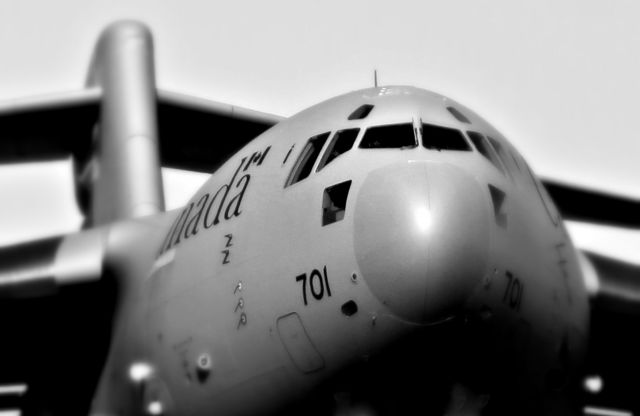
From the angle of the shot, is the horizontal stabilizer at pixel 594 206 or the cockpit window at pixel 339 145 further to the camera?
the horizontal stabilizer at pixel 594 206

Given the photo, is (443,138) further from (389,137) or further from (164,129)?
(164,129)

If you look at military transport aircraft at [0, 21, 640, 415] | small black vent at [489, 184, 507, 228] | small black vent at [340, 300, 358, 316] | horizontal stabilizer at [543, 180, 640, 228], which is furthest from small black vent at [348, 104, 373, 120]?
horizontal stabilizer at [543, 180, 640, 228]

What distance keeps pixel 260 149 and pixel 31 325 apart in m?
3.77

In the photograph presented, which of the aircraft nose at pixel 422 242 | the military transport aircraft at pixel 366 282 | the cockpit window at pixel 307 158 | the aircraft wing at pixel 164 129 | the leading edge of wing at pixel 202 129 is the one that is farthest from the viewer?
the leading edge of wing at pixel 202 129

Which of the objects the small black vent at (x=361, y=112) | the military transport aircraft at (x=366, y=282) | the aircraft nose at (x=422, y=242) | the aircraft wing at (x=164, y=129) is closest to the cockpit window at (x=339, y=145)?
the military transport aircraft at (x=366, y=282)

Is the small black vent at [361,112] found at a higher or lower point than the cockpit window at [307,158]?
higher

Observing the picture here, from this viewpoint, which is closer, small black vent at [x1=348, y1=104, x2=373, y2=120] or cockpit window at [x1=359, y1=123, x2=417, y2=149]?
cockpit window at [x1=359, y1=123, x2=417, y2=149]

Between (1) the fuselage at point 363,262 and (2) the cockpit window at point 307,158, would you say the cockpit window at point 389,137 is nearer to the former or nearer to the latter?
(1) the fuselage at point 363,262

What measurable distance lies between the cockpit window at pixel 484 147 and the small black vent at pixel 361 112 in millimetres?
580

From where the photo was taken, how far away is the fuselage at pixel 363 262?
621cm

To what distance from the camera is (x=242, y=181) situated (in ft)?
25.0

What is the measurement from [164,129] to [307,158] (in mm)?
5929

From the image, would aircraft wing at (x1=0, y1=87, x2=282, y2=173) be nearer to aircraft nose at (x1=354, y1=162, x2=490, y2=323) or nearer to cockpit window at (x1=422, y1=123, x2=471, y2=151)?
cockpit window at (x1=422, y1=123, x2=471, y2=151)

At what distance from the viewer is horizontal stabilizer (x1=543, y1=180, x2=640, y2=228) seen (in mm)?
12469
